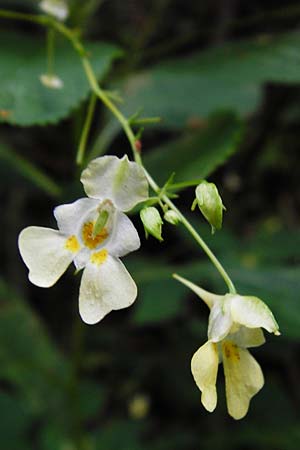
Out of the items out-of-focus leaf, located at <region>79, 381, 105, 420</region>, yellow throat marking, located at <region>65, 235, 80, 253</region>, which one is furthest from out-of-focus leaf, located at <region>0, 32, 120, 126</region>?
out-of-focus leaf, located at <region>79, 381, 105, 420</region>

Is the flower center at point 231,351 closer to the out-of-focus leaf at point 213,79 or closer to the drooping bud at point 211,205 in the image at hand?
the drooping bud at point 211,205

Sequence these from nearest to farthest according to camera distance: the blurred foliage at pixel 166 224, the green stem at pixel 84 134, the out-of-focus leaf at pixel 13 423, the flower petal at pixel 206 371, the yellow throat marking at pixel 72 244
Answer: the flower petal at pixel 206 371 → the yellow throat marking at pixel 72 244 → the green stem at pixel 84 134 → the blurred foliage at pixel 166 224 → the out-of-focus leaf at pixel 13 423

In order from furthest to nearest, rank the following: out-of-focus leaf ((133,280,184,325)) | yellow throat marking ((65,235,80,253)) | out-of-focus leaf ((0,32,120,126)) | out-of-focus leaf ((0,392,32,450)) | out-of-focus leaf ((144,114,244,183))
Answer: out-of-focus leaf ((0,392,32,450))
out-of-focus leaf ((133,280,184,325))
out-of-focus leaf ((144,114,244,183))
out-of-focus leaf ((0,32,120,126))
yellow throat marking ((65,235,80,253))

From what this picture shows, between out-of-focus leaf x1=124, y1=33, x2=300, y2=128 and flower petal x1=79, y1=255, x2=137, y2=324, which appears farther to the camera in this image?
out-of-focus leaf x1=124, y1=33, x2=300, y2=128

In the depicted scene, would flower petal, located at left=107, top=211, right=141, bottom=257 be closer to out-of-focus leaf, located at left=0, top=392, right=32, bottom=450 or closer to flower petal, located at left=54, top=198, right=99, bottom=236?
flower petal, located at left=54, top=198, right=99, bottom=236

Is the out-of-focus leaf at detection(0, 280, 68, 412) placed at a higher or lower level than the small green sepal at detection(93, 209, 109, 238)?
lower

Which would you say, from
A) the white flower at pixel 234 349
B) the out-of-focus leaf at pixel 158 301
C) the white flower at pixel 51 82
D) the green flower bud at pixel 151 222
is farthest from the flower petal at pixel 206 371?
the out-of-focus leaf at pixel 158 301
